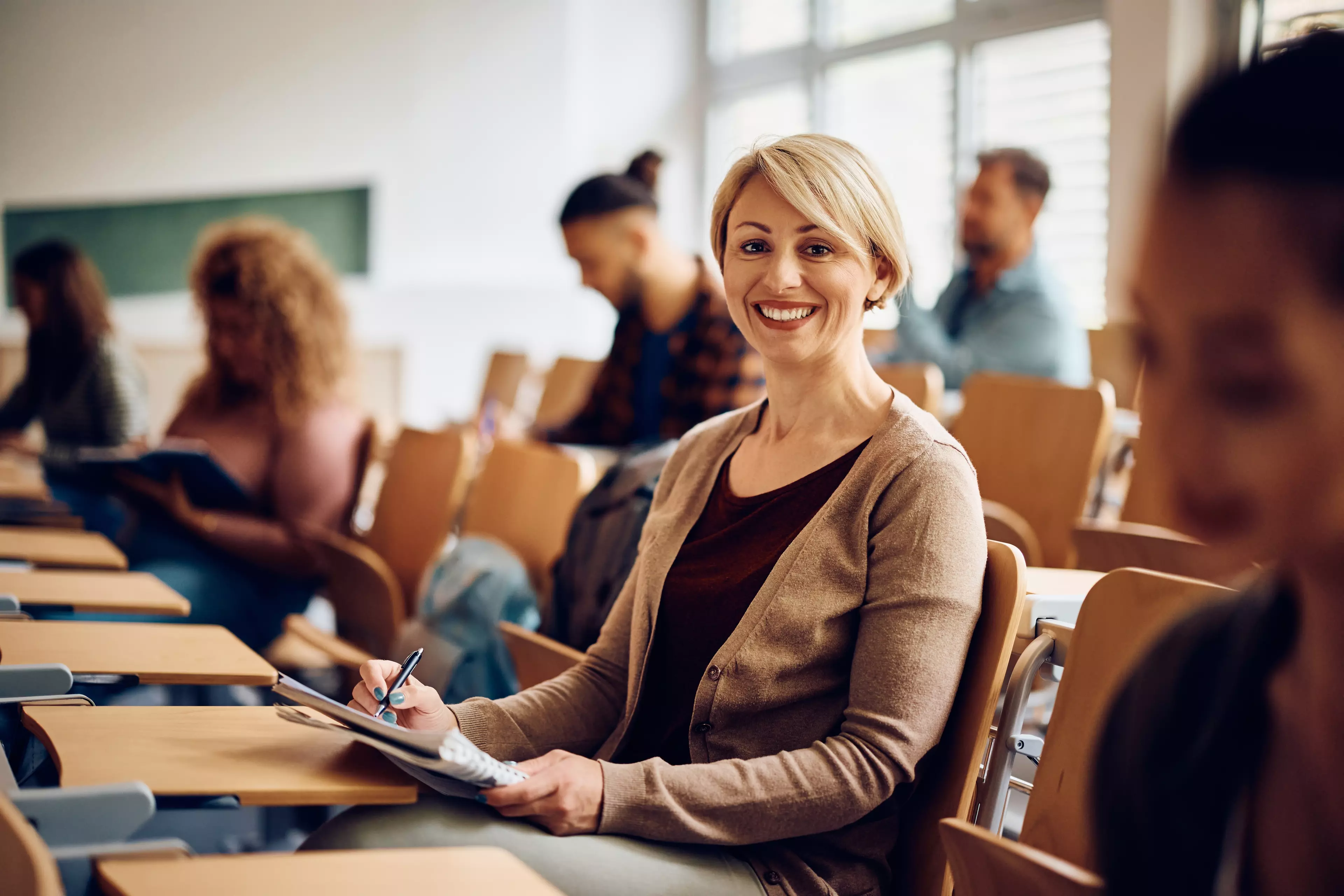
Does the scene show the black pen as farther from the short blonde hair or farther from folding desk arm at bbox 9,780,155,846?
the short blonde hair

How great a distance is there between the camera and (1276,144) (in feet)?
1.90

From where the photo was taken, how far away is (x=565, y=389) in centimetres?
535

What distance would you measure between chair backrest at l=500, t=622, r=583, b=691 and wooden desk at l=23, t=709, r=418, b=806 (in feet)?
2.00

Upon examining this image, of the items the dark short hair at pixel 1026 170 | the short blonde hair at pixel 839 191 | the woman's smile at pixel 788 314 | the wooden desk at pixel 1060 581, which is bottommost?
the wooden desk at pixel 1060 581

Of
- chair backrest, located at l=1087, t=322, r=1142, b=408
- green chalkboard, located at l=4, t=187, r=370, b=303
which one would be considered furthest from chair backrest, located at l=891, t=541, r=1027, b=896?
green chalkboard, located at l=4, t=187, r=370, b=303

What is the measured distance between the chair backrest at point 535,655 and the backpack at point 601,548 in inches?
2.0

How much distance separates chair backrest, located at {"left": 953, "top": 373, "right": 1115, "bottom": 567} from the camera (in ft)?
9.49

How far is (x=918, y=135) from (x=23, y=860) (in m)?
6.68

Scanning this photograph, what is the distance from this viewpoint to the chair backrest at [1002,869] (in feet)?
3.04

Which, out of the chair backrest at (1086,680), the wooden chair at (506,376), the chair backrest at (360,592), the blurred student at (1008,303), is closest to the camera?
the chair backrest at (1086,680)

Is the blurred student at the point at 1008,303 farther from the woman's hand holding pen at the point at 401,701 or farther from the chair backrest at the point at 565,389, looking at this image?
the woman's hand holding pen at the point at 401,701

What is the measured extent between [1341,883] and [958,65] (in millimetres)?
6446

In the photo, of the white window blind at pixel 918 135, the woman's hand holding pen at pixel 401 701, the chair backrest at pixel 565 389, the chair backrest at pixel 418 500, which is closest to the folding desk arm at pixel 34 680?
the woman's hand holding pen at pixel 401 701

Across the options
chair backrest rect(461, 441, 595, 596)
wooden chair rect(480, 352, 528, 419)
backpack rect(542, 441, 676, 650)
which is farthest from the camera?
wooden chair rect(480, 352, 528, 419)
